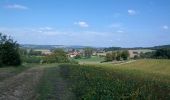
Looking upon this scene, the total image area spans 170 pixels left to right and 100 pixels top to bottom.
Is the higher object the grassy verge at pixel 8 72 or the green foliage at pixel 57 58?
the grassy verge at pixel 8 72

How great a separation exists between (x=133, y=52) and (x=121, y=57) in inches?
596

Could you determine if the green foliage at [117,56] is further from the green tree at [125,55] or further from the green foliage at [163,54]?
the green foliage at [163,54]

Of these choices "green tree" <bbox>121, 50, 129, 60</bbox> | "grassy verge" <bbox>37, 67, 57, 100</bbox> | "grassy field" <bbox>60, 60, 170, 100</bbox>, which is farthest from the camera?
"green tree" <bbox>121, 50, 129, 60</bbox>

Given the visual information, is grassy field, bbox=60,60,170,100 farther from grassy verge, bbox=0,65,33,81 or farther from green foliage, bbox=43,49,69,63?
green foliage, bbox=43,49,69,63

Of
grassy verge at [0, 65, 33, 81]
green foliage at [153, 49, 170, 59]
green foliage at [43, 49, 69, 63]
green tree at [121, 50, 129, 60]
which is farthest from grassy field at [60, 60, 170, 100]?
green foliage at [43, 49, 69, 63]

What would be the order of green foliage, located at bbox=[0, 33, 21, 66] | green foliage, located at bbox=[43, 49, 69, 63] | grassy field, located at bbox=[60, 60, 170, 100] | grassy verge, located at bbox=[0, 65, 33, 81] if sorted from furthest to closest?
green foliage, located at bbox=[43, 49, 69, 63], green foliage, located at bbox=[0, 33, 21, 66], grassy verge, located at bbox=[0, 65, 33, 81], grassy field, located at bbox=[60, 60, 170, 100]

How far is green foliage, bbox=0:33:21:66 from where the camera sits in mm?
69000

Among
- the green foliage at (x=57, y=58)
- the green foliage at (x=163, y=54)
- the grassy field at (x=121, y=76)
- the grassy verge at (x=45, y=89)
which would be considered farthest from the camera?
the green foliage at (x=57, y=58)

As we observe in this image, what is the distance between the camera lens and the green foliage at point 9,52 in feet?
226

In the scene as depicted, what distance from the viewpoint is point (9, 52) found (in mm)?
69562

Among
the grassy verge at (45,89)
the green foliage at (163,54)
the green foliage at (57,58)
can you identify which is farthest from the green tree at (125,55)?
the grassy verge at (45,89)

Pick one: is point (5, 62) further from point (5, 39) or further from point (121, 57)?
point (121, 57)

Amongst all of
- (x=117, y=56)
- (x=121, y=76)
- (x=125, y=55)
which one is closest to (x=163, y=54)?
(x=125, y=55)

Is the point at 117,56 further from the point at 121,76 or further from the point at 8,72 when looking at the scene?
the point at 121,76
